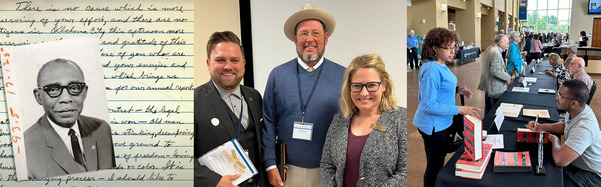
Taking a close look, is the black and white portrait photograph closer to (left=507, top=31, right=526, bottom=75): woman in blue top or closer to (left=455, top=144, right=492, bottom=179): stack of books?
(left=455, top=144, right=492, bottom=179): stack of books

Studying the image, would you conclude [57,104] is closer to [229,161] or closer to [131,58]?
[131,58]

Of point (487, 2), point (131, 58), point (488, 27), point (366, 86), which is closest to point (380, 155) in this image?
point (366, 86)

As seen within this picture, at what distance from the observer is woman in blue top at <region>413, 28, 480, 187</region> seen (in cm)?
190

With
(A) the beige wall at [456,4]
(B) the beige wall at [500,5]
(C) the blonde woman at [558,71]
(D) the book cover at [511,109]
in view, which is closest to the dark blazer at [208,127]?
(A) the beige wall at [456,4]

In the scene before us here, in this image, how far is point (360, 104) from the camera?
981 mm

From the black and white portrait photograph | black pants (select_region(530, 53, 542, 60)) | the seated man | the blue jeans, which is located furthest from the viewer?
black pants (select_region(530, 53, 542, 60))

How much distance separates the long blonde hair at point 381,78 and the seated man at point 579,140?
1.34 meters

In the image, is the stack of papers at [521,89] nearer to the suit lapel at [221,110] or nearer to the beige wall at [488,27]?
the beige wall at [488,27]

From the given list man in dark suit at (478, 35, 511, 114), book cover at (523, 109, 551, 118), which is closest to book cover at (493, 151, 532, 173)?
book cover at (523, 109, 551, 118)

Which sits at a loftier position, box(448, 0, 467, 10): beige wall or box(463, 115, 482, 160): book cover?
box(448, 0, 467, 10): beige wall

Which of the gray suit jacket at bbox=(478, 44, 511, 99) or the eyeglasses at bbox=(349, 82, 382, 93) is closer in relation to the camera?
the eyeglasses at bbox=(349, 82, 382, 93)

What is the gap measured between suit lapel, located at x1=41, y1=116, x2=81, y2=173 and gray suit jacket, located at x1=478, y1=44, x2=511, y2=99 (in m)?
3.54

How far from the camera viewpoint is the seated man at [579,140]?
6.12 feet

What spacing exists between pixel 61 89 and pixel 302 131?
1.83 ft
